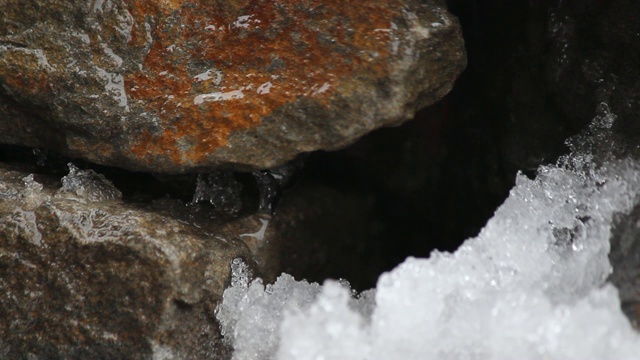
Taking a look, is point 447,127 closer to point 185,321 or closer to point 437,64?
point 437,64

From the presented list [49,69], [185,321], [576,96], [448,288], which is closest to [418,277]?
[448,288]

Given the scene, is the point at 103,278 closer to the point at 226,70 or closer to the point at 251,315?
the point at 251,315

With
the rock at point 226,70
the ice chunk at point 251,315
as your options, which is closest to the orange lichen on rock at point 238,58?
the rock at point 226,70

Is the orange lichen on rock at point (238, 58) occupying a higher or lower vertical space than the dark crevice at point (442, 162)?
higher

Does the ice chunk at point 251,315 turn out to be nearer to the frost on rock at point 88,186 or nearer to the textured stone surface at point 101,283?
the textured stone surface at point 101,283

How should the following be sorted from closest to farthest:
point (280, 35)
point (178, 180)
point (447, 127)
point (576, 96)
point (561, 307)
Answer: point (561, 307) < point (280, 35) < point (576, 96) < point (178, 180) < point (447, 127)

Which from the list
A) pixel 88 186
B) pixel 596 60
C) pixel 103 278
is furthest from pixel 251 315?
pixel 596 60
